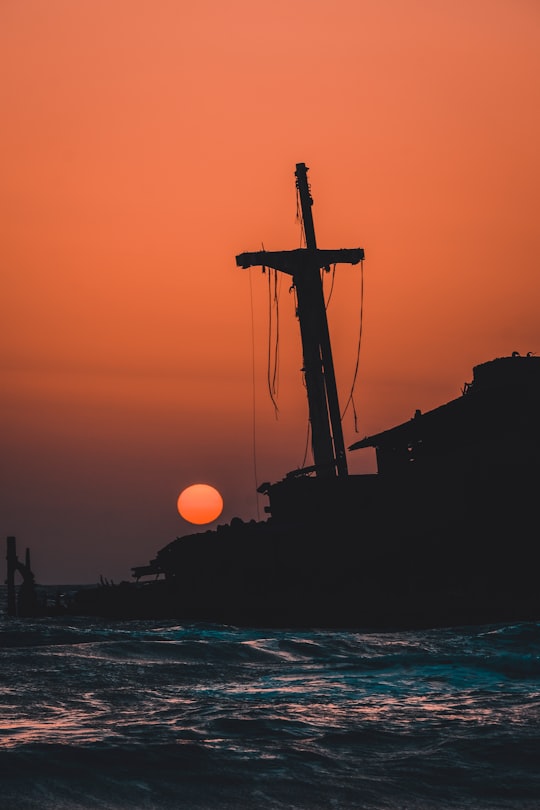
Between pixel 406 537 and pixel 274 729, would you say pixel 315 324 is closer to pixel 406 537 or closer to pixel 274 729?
pixel 406 537

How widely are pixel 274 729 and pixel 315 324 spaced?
3488 cm

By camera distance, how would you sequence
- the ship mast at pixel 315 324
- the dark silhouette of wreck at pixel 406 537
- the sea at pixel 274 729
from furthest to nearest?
1. the ship mast at pixel 315 324
2. the dark silhouette of wreck at pixel 406 537
3. the sea at pixel 274 729

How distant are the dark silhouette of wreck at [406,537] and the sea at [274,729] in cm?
903

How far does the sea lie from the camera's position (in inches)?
432

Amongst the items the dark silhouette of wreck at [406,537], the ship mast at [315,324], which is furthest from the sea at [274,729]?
the ship mast at [315,324]

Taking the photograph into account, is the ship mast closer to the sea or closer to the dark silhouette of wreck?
the dark silhouette of wreck

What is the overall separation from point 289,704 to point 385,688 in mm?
2625

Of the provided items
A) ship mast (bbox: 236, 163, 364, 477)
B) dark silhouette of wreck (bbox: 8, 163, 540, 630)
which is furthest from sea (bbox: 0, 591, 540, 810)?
ship mast (bbox: 236, 163, 364, 477)

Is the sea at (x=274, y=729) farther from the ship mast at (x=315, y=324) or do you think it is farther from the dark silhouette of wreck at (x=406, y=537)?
the ship mast at (x=315, y=324)

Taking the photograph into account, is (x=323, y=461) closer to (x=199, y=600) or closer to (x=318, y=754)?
(x=199, y=600)

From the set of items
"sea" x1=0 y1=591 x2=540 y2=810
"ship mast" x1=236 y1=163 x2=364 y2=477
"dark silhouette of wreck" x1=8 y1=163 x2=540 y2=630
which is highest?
"ship mast" x1=236 y1=163 x2=364 y2=477

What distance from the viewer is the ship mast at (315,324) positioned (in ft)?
153

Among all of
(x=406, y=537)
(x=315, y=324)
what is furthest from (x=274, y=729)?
(x=315, y=324)

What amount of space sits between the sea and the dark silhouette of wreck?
903cm
